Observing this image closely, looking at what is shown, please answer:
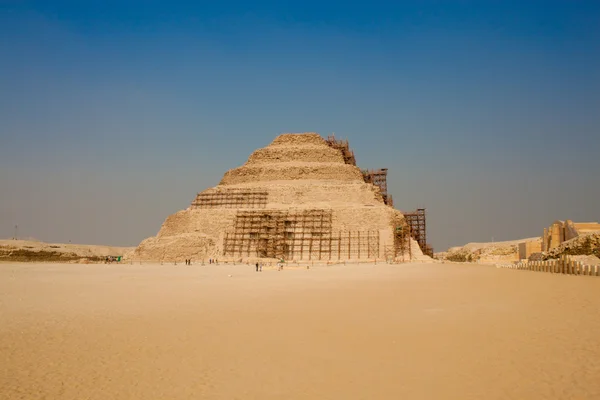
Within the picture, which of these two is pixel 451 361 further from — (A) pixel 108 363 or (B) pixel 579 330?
(A) pixel 108 363

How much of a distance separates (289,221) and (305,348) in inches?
1717

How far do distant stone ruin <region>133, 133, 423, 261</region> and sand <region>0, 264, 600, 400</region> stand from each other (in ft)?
112

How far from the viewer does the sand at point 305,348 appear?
6.55 meters

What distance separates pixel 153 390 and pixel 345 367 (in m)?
2.74

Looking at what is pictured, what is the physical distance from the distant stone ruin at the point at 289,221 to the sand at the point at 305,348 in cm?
3416

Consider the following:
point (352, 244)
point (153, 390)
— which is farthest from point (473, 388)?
point (352, 244)

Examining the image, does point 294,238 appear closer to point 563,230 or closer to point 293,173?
point 293,173

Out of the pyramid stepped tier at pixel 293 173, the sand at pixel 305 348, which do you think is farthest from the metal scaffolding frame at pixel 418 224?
the sand at pixel 305 348

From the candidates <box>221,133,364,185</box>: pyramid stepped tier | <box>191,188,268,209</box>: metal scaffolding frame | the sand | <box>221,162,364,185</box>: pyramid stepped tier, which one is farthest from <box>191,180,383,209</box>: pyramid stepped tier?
the sand

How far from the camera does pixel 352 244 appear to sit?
49.5m

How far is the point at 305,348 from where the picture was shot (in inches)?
346

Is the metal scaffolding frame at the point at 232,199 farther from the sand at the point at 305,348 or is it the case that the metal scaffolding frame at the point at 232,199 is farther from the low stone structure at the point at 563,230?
the sand at the point at 305,348

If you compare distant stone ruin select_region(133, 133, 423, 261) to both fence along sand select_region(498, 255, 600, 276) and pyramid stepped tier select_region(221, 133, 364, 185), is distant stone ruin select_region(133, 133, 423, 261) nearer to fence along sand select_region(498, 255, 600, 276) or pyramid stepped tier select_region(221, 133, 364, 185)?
pyramid stepped tier select_region(221, 133, 364, 185)

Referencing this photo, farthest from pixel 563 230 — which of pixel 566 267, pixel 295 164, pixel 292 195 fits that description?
pixel 295 164
